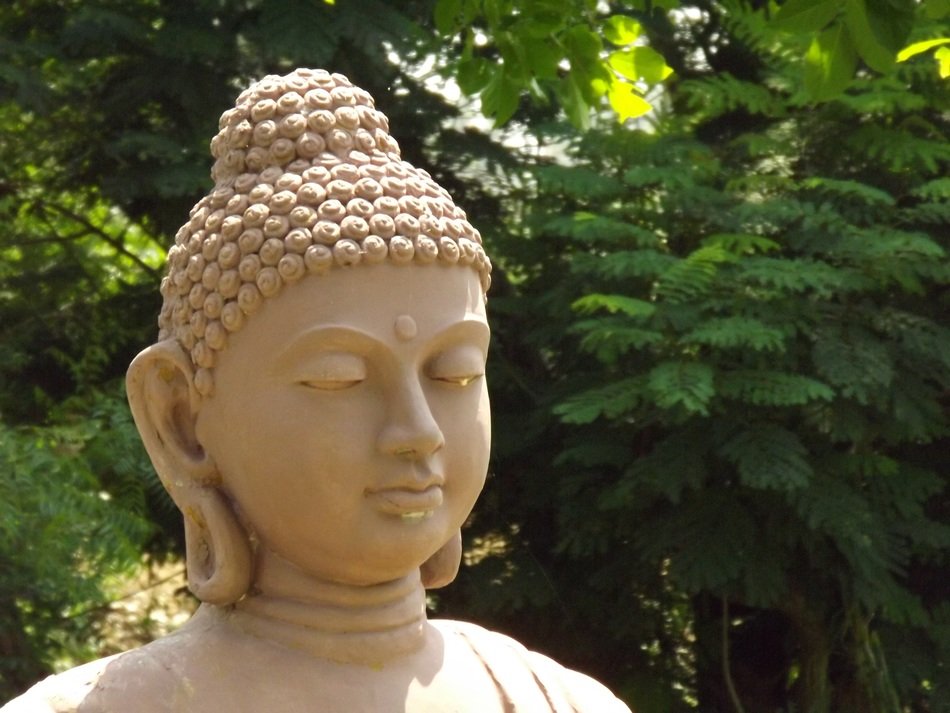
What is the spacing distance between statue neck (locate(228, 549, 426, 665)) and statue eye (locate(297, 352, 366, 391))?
33 cm

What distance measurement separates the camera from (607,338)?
17.5 ft

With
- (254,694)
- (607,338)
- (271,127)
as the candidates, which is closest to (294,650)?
(254,694)

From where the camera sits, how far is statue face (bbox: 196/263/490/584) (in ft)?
8.73

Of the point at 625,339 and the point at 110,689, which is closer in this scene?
the point at 110,689

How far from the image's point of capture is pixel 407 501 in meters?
2.69

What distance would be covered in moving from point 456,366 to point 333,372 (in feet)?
0.73

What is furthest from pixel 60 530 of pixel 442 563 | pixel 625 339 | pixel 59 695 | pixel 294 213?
pixel 294 213

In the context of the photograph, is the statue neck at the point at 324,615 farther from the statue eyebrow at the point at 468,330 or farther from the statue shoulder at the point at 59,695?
the statue eyebrow at the point at 468,330

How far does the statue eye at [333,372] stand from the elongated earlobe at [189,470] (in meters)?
0.26

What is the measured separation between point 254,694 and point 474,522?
3.42m

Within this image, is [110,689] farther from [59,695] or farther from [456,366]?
[456,366]

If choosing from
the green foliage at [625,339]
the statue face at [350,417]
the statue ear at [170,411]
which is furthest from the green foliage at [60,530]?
the statue face at [350,417]

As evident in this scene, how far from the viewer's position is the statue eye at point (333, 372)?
8.69ft

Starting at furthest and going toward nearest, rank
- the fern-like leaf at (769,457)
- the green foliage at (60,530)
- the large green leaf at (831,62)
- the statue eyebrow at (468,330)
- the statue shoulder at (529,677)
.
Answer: the green foliage at (60,530) < the fern-like leaf at (769,457) < the large green leaf at (831,62) < the statue shoulder at (529,677) < the statue eyebrow at (468,330)
